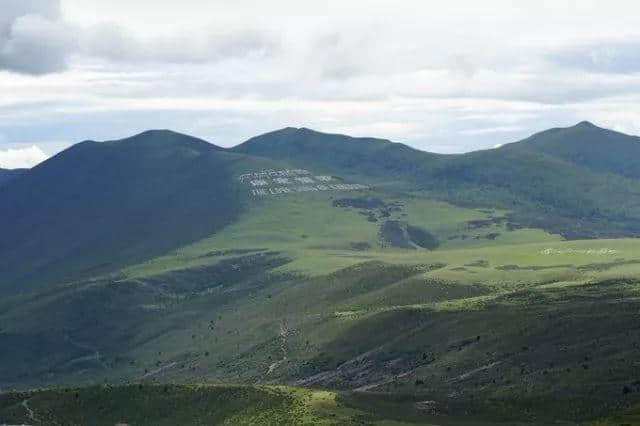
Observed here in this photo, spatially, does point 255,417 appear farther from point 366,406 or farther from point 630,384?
point 630,384

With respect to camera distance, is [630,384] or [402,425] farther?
[630,384]

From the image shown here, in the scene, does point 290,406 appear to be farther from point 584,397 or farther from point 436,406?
point 584,397

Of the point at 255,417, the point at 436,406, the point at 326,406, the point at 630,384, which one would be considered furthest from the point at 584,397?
the point at 255,417

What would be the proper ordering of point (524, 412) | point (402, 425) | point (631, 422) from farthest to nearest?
1. point (524, 412)
2. point (402, 425)
3. point (631, 422)

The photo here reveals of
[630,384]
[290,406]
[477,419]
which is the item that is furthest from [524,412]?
[290,406]

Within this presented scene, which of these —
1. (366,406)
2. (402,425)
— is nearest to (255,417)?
(366,406)

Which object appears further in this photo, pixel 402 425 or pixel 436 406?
pixel 436 406

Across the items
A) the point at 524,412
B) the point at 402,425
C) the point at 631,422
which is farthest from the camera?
the point at 524,412
